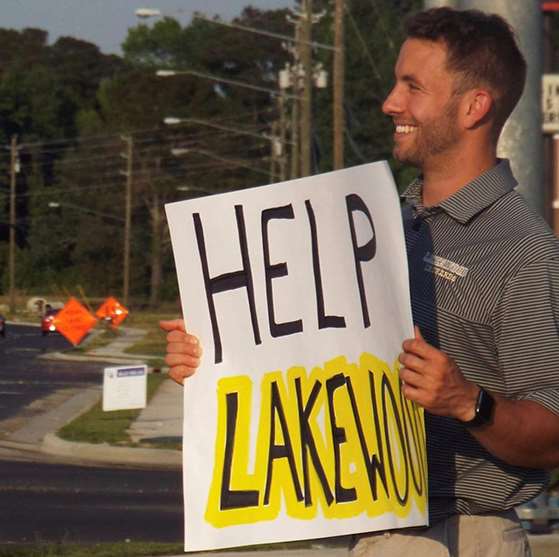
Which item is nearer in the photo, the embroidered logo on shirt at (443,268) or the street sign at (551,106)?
the embroidered logo on shirt at (443,268)

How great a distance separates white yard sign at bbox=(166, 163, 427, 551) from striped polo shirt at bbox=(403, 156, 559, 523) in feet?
0.42

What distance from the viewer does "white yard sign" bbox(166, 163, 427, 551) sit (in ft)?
10.8

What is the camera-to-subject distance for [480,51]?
11.2 feet

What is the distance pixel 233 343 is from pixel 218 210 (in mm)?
292

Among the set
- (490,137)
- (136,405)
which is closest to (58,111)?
(136,405)

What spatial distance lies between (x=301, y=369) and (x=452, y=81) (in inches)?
27.8

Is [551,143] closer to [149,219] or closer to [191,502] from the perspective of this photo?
[191,502]

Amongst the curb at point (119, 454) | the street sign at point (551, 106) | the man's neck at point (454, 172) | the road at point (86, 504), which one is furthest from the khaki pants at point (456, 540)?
the curb at point (119, 454)

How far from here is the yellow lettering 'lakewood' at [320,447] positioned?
3.29 m

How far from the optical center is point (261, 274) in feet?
11.1

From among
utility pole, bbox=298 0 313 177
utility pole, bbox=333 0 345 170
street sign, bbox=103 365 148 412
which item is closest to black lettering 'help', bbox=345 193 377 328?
street sign, bbox=103 365 148 412

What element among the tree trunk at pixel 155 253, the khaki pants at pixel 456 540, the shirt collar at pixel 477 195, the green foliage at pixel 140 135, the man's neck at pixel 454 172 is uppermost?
the green foliage at pixel 140 135

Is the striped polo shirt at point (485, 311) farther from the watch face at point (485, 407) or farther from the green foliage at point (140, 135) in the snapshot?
the green foliage at point (140, 135)

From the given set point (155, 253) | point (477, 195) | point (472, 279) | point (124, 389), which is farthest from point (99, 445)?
point (155, 253)
